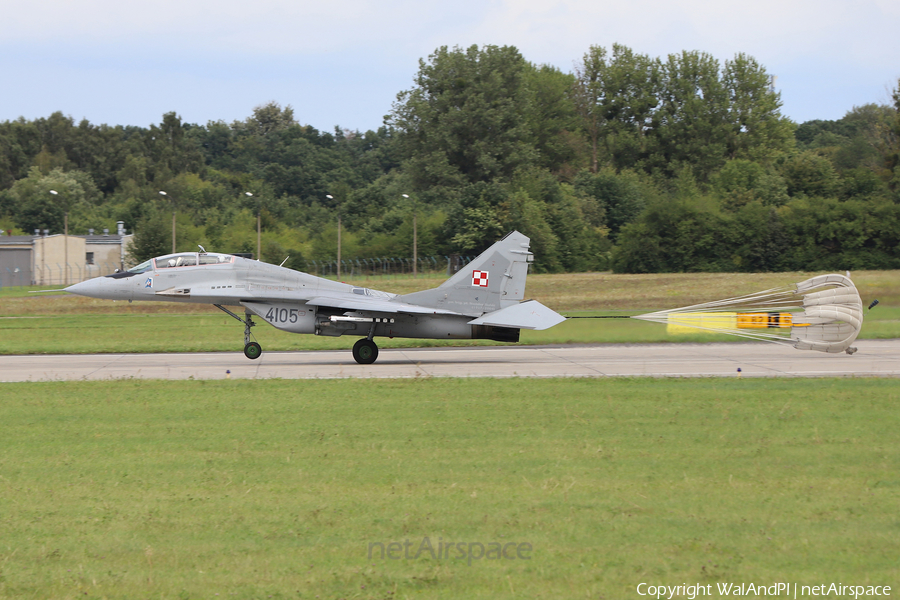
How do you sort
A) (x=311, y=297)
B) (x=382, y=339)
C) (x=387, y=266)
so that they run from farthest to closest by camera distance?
(x=387, y=266), (x=382, y=339), (x=311, y=297)

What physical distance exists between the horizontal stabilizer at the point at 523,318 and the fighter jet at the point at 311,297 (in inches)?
4.6

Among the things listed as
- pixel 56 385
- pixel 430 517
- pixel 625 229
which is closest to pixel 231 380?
pixel 56 385

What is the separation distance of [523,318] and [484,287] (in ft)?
5.16

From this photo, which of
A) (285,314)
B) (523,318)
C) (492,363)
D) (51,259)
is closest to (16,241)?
(51,259)

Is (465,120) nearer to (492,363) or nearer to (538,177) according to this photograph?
(538,177)

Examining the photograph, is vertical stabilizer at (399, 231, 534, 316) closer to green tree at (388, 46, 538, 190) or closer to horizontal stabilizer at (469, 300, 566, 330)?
horizontal stabilizer at (469, 300, 566, 330)

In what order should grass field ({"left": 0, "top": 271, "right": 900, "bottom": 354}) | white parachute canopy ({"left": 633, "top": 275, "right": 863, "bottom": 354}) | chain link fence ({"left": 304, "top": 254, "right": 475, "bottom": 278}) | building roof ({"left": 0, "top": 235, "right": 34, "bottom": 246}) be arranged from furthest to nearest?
1. building roof ({"left": 0, "top": 235, "right": 34, "bottom": 246})
2. chain link fence ({"left": 304, "top": 254, "right": 475, "bottom": 278})
3. grass field ({"left": 0, "top": 271, "right": 900, "bottom": 354})
4. white parachute canopy ({"left": 633, "top": 275, "right": 863, "bottom": 354})

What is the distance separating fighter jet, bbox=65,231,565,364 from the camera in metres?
22.1

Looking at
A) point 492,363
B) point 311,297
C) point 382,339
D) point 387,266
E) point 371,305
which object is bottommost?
point 492,363

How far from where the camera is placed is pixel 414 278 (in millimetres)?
63562

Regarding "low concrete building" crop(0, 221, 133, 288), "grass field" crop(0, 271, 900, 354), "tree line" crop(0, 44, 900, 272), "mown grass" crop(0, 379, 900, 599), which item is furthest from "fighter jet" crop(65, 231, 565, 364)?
"low concrete building" crop(0, 221, 133, 288)

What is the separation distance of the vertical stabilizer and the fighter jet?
28 mm

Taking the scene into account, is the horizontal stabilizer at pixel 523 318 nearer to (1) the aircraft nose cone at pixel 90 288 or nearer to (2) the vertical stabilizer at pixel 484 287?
(2) the vertical stabilizer at pixel 484 287

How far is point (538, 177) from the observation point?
266 feet
